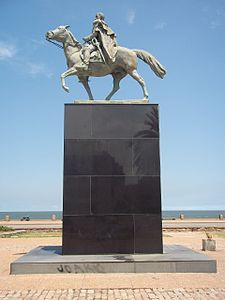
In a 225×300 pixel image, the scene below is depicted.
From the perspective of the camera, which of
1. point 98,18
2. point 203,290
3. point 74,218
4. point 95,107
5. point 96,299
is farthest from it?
point 98,18

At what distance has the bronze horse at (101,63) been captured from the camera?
464 inches

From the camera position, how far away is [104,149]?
1088 centimetres

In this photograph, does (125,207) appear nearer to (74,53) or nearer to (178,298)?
(178,298)

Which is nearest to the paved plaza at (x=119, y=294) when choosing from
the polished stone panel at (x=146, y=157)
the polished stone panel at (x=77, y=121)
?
the polished stone panel at (x=146, y=157)

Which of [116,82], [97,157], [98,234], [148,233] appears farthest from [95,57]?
[148,233]

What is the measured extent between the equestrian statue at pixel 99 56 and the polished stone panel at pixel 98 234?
406 centimetres

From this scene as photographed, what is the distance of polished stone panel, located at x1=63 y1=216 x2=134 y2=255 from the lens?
406 inches

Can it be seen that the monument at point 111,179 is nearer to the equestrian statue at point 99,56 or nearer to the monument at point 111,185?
the monument at point 111,185

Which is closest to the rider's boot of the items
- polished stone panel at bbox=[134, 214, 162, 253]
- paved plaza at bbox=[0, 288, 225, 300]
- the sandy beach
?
polished stone panel at bbox=[134, 214, 162, 253]

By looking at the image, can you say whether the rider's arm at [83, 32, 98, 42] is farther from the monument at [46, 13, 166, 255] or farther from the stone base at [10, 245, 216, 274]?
the stone base at [10, 245, 216, 274]

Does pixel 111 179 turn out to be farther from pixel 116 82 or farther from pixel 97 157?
pixel 116 82

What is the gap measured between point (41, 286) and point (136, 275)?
2.34 m

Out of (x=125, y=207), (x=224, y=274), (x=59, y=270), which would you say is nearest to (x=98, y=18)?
(x=125, y=207)

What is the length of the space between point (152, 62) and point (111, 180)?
4300mm
